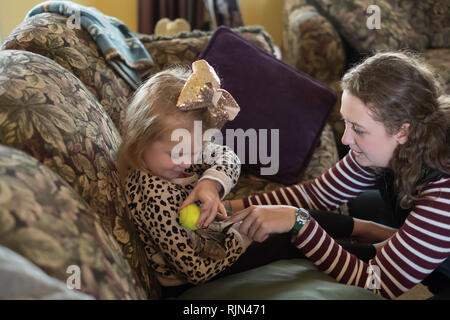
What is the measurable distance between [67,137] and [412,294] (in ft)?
4.81

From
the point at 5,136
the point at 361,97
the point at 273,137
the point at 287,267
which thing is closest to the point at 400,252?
the point at 287,267

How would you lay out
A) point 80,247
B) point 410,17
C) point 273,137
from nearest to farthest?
1. point 80,247
2. point 273,137
3. point 410,17

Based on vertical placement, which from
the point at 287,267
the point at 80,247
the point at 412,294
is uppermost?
the point at 80,247

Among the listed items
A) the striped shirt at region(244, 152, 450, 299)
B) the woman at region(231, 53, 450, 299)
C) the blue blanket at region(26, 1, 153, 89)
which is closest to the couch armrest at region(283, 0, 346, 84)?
the blue blanket at region(26, 1, 153, 89)

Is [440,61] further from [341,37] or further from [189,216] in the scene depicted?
[189,216]

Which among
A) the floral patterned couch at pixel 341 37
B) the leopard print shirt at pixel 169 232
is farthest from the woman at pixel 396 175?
the floral patterned couch at pixel 341 37

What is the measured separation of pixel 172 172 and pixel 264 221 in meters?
0.26

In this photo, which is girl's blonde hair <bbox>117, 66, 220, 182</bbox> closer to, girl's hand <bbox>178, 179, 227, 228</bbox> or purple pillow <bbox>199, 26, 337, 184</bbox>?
girl's hand <bbox>178, 179, 227, 228</bbox>

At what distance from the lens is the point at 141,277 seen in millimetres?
916

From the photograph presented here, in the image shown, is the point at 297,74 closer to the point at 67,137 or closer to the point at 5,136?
the point at 67,137

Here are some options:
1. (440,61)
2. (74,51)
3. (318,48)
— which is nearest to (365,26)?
(318,48)

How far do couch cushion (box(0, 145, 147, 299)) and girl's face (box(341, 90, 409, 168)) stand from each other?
2.43ft

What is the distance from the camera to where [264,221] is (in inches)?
42.3

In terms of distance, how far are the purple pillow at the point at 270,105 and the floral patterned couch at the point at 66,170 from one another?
45 cm
